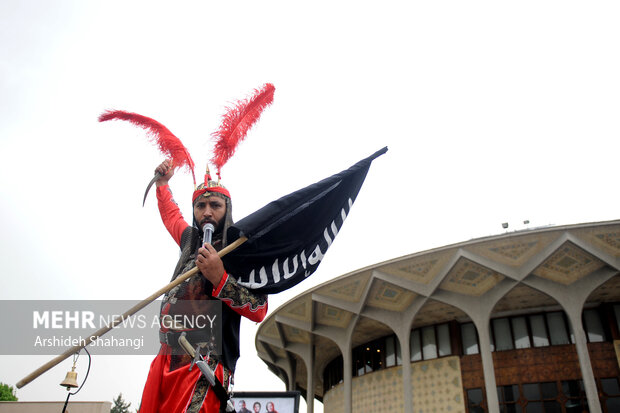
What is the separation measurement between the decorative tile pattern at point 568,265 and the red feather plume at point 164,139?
15.4 meters

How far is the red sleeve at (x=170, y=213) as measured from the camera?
3.08 metres

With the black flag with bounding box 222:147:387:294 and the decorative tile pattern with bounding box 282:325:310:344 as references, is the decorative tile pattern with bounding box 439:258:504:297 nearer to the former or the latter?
the decorative tile pattern with bounding box 282:325:310:344

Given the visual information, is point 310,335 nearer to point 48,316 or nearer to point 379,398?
point 379,398

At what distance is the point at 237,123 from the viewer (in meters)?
3.06

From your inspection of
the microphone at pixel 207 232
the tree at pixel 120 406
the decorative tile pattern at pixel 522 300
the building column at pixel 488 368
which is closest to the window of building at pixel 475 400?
the building column at pixel 488 368

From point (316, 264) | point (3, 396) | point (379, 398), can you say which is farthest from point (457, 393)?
point (3, 396)

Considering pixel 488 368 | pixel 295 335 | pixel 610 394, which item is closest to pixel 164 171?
pixel 488 368

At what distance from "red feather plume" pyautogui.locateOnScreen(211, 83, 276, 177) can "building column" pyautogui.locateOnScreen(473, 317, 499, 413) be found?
52.2 ft

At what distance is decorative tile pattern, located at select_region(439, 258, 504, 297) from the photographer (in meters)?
16.7

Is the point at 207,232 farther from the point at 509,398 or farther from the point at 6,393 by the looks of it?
the point at 6,393

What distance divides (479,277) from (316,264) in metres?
15.7

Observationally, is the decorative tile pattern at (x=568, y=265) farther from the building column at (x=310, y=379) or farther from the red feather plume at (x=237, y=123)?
the red feather plume at (x=237, y=123)

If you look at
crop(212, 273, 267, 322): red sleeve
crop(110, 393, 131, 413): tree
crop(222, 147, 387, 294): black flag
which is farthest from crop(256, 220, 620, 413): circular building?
crop(110, 393, 131, 413): tree

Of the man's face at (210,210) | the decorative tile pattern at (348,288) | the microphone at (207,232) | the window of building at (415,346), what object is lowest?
Result: the microphone at (207,232)
